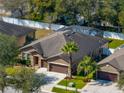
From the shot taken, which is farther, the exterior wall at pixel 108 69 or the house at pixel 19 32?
the house at pixel 19 32

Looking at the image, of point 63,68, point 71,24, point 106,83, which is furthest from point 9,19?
point 106,83

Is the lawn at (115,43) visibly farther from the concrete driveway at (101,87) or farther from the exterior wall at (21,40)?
the concrete driveway at (101,87)

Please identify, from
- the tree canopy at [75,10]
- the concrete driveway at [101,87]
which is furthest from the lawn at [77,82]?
the tree canopy at [75,10]

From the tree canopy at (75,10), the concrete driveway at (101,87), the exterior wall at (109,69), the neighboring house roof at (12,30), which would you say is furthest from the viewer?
the tree canopy at (75,10)

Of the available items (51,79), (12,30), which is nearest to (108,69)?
(51,79)

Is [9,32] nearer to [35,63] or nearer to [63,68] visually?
[35,63]

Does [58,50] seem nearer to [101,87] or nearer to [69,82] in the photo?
[69,82]

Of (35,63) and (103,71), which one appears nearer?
(103,71)
